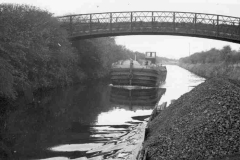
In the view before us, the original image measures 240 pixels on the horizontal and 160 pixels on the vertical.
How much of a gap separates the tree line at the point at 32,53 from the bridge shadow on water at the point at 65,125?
2560 mm

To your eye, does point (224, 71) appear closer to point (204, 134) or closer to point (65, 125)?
point (65, 125)

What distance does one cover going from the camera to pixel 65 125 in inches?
627

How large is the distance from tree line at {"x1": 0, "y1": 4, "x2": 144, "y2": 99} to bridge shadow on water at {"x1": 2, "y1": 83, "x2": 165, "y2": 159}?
101 inches

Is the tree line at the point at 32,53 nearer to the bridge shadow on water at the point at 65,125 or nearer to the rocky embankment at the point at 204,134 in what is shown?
the bridge shadow on water at the point at 65,125

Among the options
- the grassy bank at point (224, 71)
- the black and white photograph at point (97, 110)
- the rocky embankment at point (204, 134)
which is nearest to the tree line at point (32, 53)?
the black and white photograph at point (97, 110)

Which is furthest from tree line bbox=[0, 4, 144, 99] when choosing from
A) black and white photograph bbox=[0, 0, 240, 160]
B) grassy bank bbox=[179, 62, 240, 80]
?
grassy bank bbox=[179, 62, 240, 80]

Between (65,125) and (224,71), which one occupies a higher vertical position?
(224,71)

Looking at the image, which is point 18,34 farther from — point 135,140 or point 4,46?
point 135,140

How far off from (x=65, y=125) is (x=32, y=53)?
47.7 feet

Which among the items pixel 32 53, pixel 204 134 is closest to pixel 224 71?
pixel 32 53

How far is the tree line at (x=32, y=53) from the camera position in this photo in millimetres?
23375

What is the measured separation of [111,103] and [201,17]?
92.2ft

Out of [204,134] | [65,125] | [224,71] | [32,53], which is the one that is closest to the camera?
[204,134]

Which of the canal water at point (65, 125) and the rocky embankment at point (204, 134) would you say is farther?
the canal water at point (65, 125)
